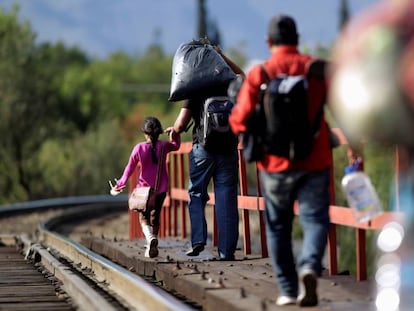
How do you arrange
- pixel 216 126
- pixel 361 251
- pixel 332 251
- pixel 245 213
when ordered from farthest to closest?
pixel 245 213 < pixel 216 126 < pixel 332 251 < pixel 361 251

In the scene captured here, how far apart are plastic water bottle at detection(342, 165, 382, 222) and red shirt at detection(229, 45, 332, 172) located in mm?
266

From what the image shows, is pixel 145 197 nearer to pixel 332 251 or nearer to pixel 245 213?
pixel 245 213

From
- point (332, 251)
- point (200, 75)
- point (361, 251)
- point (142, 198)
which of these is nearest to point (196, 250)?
point (142, 198)

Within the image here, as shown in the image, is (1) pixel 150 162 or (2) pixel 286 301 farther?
(1) pixel 150 162

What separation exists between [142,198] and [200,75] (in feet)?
5.89

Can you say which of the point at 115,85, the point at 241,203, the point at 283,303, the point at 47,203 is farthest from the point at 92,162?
the point at 115,85

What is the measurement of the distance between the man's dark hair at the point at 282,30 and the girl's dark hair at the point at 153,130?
452 cm

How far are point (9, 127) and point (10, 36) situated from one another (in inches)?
164

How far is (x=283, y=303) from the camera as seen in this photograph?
299 inches

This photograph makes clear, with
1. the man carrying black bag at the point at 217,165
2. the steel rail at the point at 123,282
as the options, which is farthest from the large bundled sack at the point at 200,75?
the steel rail at the point at 123,282

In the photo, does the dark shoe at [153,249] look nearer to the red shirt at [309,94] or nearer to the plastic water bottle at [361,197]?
the red shirt at [309,94]

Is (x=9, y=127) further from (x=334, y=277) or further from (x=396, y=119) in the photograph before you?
(x=396, y=119)

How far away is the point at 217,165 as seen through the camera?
36.6 ft

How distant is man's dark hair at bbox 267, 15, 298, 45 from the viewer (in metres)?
7.42
